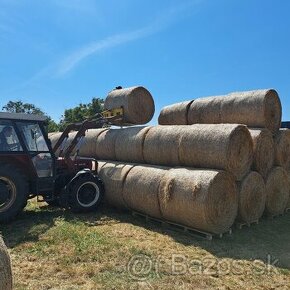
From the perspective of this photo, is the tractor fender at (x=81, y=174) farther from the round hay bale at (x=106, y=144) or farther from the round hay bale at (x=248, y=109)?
the round hay bale at (x=248, y=109)

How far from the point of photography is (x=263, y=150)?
9414mm

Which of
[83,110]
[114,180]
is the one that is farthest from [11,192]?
[83,110]

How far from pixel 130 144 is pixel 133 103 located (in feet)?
5.34

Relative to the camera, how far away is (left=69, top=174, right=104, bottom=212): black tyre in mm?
9984

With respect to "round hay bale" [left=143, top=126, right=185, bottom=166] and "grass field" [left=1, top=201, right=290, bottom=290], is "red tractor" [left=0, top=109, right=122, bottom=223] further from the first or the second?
"round hay bale" [left=143, top=126, right=185, bottom=166]

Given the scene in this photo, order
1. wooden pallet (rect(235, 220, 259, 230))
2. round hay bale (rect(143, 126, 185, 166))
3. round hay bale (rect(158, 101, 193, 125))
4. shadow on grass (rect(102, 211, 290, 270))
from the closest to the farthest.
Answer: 1. shadow on grass (rect(102, 211, 290, 270))
2. wooden pallet (rect(235, 220, 259, 230))
3. round hay bale (rect(143, 126, 185, 166))
4. round hay bale (rect(158, 101, 193, 125))

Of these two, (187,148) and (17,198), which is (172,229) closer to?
(187,148)

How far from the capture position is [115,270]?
19.9 ft

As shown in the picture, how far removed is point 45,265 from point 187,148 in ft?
13.3

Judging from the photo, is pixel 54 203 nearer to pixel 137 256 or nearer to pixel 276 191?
pixel 137 256

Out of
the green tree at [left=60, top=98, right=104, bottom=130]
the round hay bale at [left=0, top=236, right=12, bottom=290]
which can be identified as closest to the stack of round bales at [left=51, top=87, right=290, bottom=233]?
the round hay bale at [left=0, top=236, right=12, bottom=290]

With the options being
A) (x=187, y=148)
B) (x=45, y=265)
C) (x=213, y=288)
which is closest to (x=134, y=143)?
(x=187, y=148)

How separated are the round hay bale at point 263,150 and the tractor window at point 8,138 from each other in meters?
5.38

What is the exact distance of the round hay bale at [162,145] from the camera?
30.8 feet
